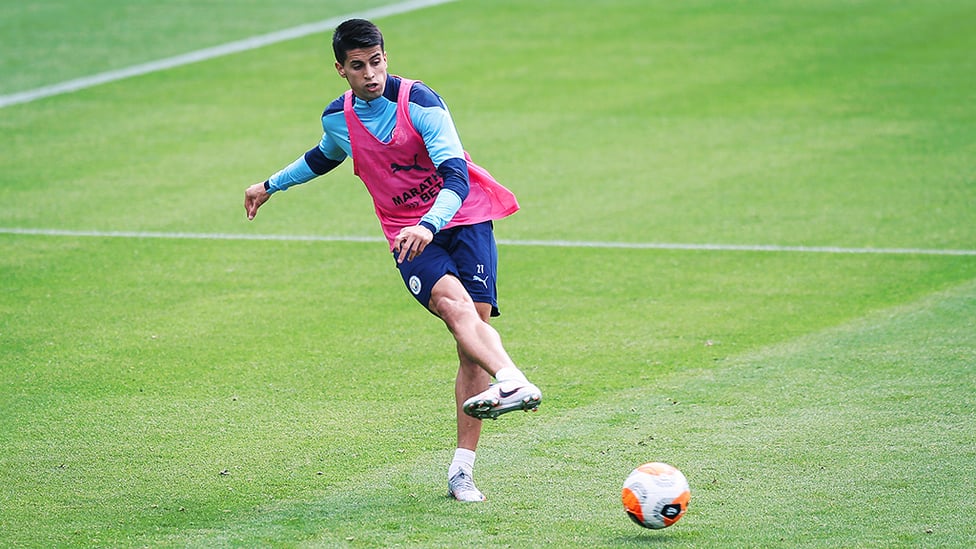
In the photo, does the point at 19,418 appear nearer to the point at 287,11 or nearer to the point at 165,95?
the point at 165,95

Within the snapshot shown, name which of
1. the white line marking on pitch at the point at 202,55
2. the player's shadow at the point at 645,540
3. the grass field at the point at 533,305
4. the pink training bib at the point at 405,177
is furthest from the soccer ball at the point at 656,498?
the white line marking on pitch at the point at 202,55

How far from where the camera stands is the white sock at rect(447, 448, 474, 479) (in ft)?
23.2

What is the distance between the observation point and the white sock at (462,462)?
7070mm

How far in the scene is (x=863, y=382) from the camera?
9.04 metres

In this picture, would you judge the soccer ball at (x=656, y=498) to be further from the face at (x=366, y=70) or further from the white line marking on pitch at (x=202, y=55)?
the white line marking on pitch at (x=202, y=55)

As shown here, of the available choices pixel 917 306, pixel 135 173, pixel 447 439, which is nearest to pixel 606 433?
pixel 447 439

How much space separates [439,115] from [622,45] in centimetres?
1732

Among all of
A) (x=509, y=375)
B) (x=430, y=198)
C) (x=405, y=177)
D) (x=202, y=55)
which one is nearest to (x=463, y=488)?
(x=509, y=375)

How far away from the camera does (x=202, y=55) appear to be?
922 inches

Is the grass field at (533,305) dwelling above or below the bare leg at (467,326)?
below

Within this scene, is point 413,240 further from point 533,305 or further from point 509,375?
point 533,305

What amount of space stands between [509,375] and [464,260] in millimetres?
870

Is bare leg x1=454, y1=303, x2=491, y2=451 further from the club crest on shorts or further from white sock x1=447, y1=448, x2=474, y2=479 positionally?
the club crest on shorts

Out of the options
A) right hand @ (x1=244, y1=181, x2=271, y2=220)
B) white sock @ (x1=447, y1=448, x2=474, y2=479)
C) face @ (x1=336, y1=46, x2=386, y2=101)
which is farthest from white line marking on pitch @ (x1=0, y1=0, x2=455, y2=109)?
white sock @ (x1=447, y1=448, x2=474, y2=479)
